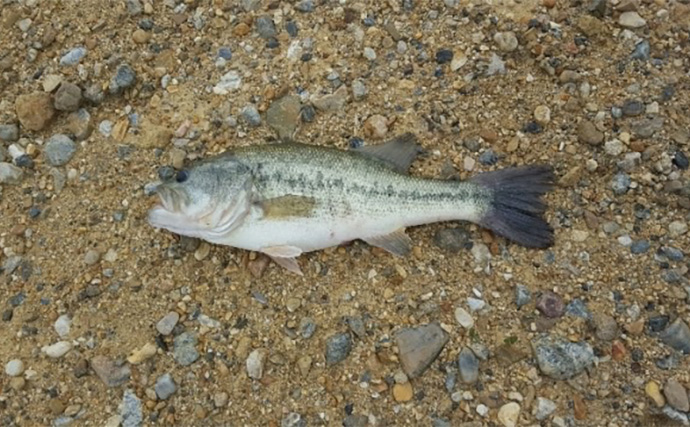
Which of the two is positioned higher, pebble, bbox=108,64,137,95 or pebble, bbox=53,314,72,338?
pebble, bbox=108,64,137,95

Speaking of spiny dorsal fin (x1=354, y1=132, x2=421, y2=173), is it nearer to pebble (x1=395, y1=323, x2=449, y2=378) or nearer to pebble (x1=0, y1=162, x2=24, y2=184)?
pebble (x1=395, y1=323, x2=449, y2=378)

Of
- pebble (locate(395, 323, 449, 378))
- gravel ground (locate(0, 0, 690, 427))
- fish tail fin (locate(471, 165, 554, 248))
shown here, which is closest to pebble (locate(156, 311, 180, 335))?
gravel ground (locate(0, 0, 690, 427))

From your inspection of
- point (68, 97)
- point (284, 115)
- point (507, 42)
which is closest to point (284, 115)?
point (284, 115)

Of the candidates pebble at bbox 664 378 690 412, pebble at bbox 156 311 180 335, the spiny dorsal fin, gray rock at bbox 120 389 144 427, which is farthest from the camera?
the spiny dorsal fin

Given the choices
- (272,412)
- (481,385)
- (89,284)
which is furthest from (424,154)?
(89,284)

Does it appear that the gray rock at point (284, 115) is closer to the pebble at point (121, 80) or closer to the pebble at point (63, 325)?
the pebble at point (121, 80)

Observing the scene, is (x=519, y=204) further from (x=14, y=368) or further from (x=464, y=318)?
(x=14, y=368)
